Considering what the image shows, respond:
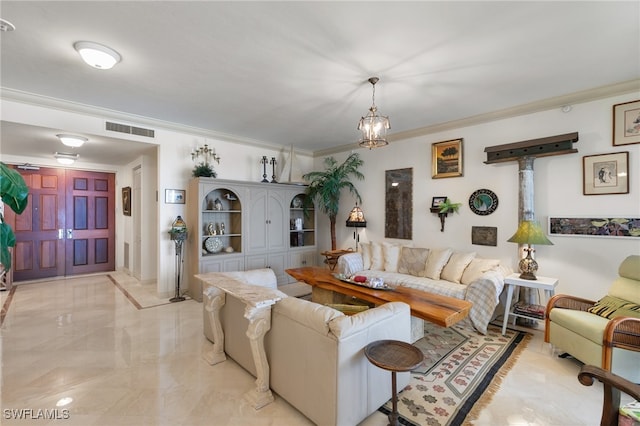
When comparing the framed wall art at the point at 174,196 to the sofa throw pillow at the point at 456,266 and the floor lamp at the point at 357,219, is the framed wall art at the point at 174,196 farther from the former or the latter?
the sofa throw pillow at the point at 456,266

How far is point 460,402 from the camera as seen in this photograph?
6.78 ft

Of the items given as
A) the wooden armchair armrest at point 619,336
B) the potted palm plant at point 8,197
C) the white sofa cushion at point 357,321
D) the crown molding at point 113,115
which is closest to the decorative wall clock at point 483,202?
the wooden armchair armrest at point 619,336

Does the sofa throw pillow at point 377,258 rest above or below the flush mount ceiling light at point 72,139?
below

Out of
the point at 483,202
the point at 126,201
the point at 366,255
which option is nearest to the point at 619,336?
the point at 483,202

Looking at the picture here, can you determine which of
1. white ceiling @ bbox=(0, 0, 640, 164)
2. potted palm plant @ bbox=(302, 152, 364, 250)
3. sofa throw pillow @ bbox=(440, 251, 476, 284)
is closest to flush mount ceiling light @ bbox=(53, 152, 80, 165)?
white ceiling @ bbox=(0, 0, 640, 164)

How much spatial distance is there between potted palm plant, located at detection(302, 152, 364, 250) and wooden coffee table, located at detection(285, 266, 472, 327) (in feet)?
5.65

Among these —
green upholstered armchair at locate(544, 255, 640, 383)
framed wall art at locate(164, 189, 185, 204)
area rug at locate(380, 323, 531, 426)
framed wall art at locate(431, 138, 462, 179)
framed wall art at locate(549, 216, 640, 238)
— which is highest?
framed wall art at locate(431, 138, 462, 179)

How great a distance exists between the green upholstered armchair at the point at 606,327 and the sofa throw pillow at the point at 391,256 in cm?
200

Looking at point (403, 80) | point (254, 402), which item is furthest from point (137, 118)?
point (254, 402)

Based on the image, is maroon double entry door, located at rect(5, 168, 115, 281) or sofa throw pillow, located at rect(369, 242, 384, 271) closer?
sofa throw pillow, located at rect(369, 242, 384, 271)

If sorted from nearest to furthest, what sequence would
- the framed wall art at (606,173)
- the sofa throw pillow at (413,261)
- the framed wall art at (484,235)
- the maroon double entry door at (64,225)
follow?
1. the framed wall art at (606,173)
2. the framed wall art at (484,235)
3. the sofa throw pillow at (413,261)
4. the maroon double entry door at (64,225)

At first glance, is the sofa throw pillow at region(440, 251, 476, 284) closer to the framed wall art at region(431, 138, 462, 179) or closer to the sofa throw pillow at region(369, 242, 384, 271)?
the sofa throw pillow at region(369, 242, 384, 271)

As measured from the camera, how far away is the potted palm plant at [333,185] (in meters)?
5.42

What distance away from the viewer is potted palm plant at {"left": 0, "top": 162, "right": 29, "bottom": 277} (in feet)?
5.81
